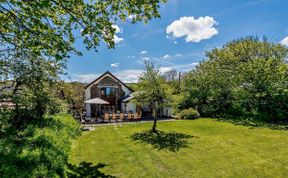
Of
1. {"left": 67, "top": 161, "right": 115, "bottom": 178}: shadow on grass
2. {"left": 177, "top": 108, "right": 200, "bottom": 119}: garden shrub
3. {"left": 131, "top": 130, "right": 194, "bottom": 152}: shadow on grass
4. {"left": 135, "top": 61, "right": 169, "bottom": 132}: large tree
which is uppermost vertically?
{"left": 135, "top": 61, "right": 169, "bottom": 132}: large tree

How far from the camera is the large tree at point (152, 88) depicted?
49.7 ft

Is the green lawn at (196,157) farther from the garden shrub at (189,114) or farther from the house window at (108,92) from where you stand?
the house window at (108,92)

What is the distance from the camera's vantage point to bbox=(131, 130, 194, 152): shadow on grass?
11977 mm

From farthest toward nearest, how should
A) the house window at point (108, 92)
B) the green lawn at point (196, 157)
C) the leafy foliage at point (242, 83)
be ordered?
the house window at point (108, 92)
the leafy foliage at point (242, 83)
the green lawn at point (196, 157)

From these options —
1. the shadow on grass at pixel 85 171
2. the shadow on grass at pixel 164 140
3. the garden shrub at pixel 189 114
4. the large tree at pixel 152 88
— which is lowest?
the shadow on grass at pixel 85 171

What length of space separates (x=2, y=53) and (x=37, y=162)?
6.90 m

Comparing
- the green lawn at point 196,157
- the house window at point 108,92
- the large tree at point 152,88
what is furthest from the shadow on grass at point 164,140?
the house window at point 108,92

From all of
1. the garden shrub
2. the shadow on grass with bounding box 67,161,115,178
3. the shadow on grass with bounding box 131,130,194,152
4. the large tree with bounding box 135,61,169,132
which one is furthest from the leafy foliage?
the shadow on grass with bounding box 67,161,115,178

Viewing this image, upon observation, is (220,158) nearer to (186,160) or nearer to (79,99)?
(186,160)

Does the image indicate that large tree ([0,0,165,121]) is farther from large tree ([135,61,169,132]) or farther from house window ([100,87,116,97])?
house window ([100,87,116,97])

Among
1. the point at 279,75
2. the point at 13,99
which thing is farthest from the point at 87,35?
the point at 279,75

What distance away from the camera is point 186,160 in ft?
31.2

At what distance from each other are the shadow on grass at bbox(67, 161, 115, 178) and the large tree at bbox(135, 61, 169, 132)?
7.17 meters

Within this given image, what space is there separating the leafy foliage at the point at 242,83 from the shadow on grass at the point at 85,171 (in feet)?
55.8
